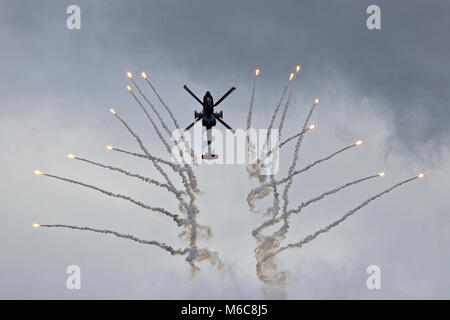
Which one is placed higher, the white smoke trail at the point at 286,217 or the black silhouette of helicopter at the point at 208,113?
the black silhouette of helicopter at the point at 208,113

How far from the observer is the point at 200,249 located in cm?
10862

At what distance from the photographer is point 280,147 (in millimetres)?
105000

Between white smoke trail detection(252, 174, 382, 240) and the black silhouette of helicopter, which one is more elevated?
the black silhouette of helicopter
